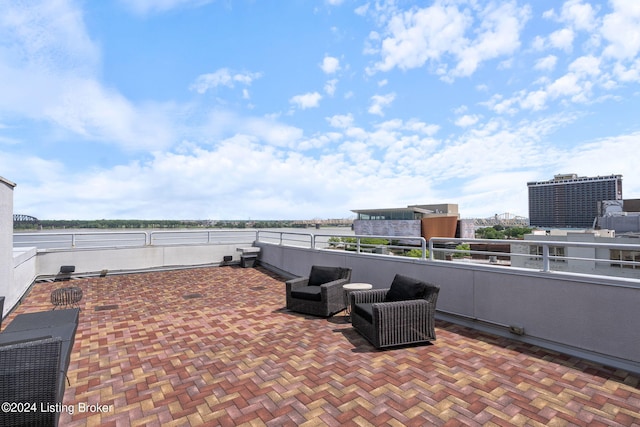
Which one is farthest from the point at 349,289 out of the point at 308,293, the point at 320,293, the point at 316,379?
the point at 316,379

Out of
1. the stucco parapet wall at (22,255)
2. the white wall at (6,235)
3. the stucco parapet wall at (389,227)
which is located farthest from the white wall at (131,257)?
the stucco parapet wall at (389,227)

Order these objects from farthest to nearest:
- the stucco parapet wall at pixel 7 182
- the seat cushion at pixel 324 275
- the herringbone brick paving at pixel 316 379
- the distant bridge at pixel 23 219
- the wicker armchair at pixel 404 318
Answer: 1. the distant bridge at pixel 23 219
2. the seat cushion at pixel 324 275
3. the stucco parapet wall at pixel 7 182
4. the wicker armchair at pixel 404 318
5. the herringbone brick paving at pixel 316 379

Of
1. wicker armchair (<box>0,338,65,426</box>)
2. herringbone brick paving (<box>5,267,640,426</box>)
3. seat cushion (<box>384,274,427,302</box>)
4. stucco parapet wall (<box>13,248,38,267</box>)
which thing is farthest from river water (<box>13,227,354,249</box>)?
wicker armchair (<box>0,338,65,426</box>)

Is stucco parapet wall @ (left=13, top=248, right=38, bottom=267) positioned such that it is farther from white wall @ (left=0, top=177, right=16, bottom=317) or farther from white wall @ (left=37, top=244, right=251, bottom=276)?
white wall @ (left=0, top=177, right=16, bottom=317)

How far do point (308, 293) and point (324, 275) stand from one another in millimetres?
685

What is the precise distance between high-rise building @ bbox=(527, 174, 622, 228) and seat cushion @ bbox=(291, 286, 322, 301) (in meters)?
87.3

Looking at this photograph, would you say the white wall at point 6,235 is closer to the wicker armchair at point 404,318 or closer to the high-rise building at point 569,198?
the wicker armchair at point 404,318

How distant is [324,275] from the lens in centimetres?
577

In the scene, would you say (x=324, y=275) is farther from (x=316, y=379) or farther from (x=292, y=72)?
(x=292, y=72)

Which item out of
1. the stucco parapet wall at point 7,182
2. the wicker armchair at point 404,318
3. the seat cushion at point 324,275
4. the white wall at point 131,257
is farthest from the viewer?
the white wall at point 131,257

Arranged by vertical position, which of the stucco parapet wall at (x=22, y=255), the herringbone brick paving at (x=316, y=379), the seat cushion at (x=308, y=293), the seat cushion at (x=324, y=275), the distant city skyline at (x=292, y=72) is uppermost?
the distant city skyline at (x=292, y=72)

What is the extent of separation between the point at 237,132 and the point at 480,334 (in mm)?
12702

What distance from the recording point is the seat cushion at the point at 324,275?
566 centimetres

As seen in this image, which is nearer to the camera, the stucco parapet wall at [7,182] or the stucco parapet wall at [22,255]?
the stucco parapet wall at [7,182]
